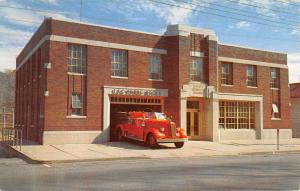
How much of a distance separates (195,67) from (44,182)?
20.4 m

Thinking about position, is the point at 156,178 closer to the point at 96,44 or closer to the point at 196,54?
the point at 96,44

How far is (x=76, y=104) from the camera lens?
25797 millimetres

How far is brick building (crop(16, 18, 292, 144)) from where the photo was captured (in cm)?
2530

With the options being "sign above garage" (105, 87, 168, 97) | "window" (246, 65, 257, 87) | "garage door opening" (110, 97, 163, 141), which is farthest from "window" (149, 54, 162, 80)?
"window" (246, 65, 257, 87)

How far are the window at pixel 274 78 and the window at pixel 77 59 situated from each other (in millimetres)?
17225

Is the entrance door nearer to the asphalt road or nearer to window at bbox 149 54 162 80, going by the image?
window at bbox 149 54 162 80

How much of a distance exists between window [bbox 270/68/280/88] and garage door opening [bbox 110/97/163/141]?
11.7m

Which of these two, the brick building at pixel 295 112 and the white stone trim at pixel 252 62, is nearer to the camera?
the white stone trim at pixel 252 62

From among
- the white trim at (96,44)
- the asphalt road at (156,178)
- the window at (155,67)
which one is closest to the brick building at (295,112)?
the window at (155,67)

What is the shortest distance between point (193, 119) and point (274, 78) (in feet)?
31.6

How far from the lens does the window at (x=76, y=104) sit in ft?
84.3

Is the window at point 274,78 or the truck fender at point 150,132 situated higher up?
the window at point 274,78

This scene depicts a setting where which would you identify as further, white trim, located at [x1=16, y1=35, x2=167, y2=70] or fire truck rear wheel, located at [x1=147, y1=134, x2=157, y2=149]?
white trim, located at [x1=16, y1=35, x2=167, y2=70]

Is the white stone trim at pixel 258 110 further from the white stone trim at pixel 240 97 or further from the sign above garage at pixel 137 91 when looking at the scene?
the sign above garage at pixel 137 91
